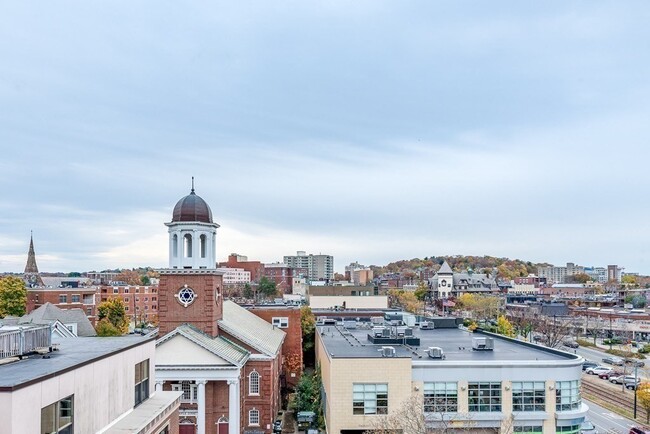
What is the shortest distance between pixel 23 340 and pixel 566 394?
109 ft

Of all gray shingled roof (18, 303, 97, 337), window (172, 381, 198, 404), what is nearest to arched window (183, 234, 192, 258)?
window (172, 381, 198, 404)

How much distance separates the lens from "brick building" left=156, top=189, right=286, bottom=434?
1607 inches

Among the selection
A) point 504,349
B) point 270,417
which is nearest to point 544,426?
point 504,349

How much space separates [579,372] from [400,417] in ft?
45.5

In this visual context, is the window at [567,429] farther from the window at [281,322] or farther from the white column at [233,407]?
the window at [281,322]

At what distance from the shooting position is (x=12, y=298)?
93250mm

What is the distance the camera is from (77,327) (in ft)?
249

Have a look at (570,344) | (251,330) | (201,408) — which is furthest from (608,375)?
(201,408)

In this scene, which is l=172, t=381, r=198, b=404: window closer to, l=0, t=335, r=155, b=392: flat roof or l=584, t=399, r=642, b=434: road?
A: l=0, t=335, r=155, b=392: flat roof

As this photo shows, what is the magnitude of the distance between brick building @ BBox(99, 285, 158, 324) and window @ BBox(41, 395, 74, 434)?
105303 mm

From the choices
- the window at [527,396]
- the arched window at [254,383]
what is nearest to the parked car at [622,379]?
the window at [527,396]

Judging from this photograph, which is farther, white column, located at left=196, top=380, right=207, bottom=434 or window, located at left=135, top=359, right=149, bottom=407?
white column, located at left=196, top=380, right=207, bottom=434

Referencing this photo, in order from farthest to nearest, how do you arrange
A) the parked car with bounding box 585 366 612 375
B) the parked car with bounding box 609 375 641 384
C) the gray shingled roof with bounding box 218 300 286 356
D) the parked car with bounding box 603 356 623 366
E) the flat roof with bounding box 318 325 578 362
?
the parked car with bounding box 603 356 623 366 < the parked car with bounding box 585 366 612 375 < the parked car with bounding box 609 375 641 384 < the gray shingled roof with bounding box 218 300 286 356 < the flat roof with bounding box 318 325 578 362

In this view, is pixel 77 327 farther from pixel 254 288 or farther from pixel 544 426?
pixel 254 288
